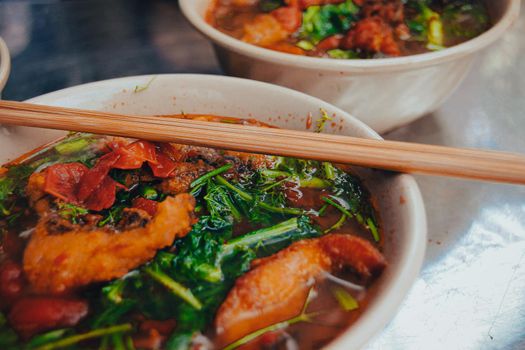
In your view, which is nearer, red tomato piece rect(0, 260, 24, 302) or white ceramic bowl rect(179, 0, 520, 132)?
red tomato piece rect(0, 260, 24, 302)

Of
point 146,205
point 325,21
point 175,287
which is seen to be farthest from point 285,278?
point 325,21

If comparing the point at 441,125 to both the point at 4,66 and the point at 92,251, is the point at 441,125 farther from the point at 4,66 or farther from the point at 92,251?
the point at 4,66

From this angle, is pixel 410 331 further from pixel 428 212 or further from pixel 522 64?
pixel 522 64

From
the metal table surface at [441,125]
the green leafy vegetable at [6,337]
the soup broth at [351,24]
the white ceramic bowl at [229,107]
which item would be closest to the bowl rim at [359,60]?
the white ceramic bowl at [229,107]

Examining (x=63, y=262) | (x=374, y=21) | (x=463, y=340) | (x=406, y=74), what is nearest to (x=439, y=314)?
(x=463, y=340)

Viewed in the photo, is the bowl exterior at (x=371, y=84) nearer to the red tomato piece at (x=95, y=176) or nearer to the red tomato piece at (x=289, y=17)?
the red tomato piece at (x=289, y=17)

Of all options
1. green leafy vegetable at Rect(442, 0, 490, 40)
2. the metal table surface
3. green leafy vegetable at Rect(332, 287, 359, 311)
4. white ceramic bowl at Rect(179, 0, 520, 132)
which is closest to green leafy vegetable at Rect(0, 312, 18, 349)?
green leafy vegetable at Rect(332, 287, 359, 311)

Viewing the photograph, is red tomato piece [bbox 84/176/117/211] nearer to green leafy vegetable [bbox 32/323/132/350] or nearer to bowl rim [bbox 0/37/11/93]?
green leafy vegetable [bbox 32/323/132/350]
